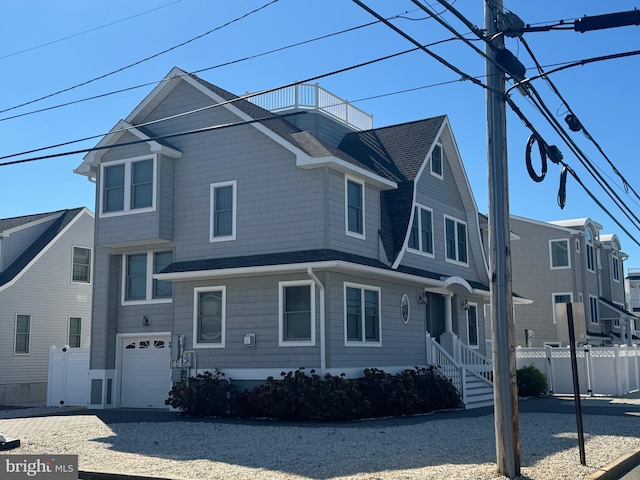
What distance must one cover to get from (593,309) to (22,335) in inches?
1191

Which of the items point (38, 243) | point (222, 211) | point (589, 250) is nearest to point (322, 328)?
point (222, 211)

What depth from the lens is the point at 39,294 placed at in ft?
96.5

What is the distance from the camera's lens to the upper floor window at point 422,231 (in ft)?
75.9

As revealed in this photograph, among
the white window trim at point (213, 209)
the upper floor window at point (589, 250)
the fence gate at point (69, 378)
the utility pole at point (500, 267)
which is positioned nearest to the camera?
the utility pole at point (500, 267)

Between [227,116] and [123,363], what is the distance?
8.20 m

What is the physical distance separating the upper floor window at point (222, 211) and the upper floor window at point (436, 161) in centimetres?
733

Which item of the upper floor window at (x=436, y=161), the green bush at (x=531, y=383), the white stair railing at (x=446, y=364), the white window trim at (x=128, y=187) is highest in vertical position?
the upper floor window at (x=436, y=161)

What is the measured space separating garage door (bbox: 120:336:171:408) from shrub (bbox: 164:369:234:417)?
233cm

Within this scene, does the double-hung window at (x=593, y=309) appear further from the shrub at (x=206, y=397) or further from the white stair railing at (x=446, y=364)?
the shrub at (x=206, y=397)

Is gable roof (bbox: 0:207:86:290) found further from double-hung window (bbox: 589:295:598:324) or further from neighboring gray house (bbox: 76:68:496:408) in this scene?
double-hung window (bbox: 589:295:598:324)

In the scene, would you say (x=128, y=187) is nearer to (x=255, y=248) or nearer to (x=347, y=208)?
(x=255, y=248)

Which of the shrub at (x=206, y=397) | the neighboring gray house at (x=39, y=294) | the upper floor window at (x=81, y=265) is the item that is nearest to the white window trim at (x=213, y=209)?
the shrub at (x=206, y=397)

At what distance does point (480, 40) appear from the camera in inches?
442

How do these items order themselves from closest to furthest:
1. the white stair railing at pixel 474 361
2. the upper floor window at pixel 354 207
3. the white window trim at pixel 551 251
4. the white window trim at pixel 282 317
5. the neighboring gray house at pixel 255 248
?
the white window trim at pixel 282 317
the neighboring gray house at pixel 255 248
the upper floor window at pixel 354 207
the white stair railing at pixel 474 361
the white window trim at pixel 551 251
